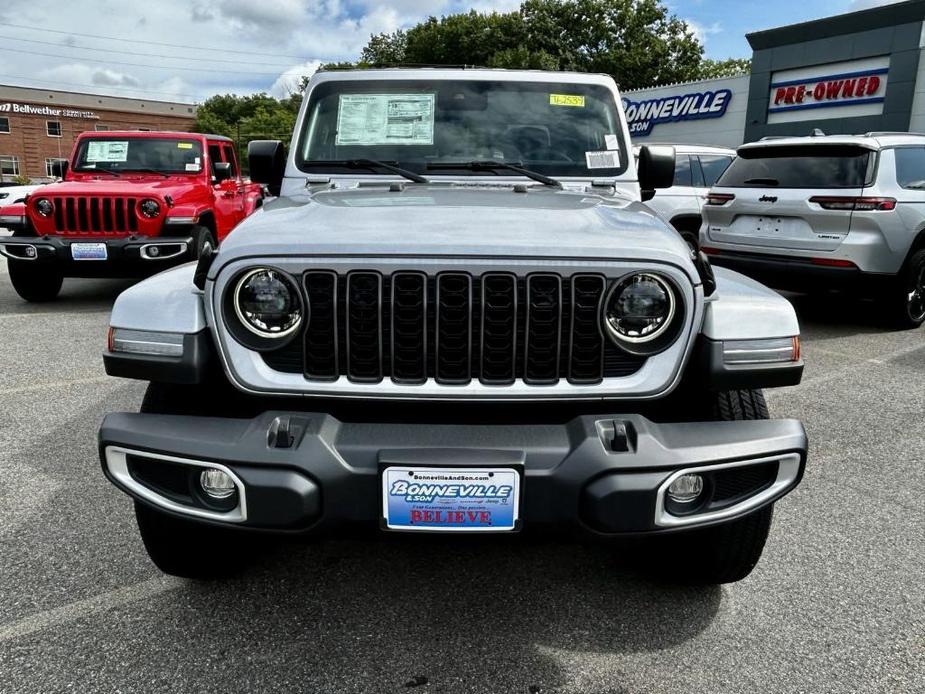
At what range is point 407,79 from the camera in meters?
3.32

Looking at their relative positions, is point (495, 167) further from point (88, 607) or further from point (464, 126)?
point (88, 607)

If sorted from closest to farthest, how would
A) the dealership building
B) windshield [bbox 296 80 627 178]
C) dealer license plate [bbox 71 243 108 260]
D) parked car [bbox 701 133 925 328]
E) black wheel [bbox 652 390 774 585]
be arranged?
1. black wheel [bbox 652 390 774 585]
2. windshield [bbox 296 80 627 178]
3. parked car [bbox 701 133 925 328]
4. dealer license plate [bbox 71 243 108 260]
5. the dealership building

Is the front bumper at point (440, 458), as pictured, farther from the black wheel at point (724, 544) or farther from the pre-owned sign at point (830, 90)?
the pre-owned sign at point (830, 90)

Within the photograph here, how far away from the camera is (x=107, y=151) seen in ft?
28.5

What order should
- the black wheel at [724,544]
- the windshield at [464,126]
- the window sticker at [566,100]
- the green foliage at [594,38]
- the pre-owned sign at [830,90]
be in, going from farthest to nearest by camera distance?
the green foliage at [594,38]
the pre-owned sign at [830,90]
the window sticker at [566,100]
the windshield at [464,126]
the black wheel at [724,544]

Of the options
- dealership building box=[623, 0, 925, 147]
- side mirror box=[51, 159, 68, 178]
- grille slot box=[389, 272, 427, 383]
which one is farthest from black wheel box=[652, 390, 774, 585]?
dealership building box=[623, 0, 925, 147]

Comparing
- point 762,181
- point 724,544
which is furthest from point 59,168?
point 724,544

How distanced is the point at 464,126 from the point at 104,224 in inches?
222

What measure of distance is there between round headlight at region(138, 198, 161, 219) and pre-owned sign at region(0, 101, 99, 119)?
75.2 metres

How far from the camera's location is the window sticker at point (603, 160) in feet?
10.5

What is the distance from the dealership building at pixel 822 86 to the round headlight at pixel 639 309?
58.1ft

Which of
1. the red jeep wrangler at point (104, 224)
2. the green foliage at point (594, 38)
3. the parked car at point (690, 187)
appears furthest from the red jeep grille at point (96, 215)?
the green foliage at point (594, 38)

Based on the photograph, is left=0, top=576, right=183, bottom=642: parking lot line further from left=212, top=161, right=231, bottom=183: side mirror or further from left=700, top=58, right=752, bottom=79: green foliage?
left=700, top=58, right=752, bottom=79: green foliage

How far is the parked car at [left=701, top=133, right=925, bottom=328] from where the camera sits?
6.32 m
